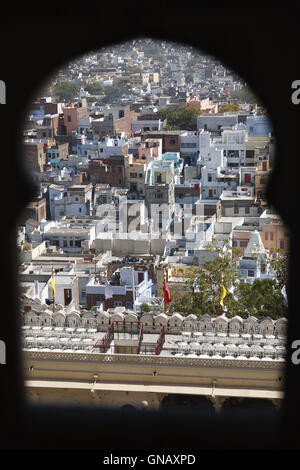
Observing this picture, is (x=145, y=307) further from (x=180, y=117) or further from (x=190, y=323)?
(x=180, y=117)

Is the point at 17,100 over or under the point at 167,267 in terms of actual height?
over

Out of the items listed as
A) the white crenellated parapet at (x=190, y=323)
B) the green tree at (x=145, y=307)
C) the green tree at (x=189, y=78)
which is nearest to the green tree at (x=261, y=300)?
the green tree at (x=145, y=307)

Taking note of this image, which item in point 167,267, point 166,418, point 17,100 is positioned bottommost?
point 167,267

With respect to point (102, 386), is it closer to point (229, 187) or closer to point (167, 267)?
point (167, 267)

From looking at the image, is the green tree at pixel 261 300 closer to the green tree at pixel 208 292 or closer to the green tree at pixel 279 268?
the green tree at pixel 208 292

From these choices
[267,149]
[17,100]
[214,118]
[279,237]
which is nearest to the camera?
[17,100]

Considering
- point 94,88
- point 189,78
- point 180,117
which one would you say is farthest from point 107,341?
point 189,78

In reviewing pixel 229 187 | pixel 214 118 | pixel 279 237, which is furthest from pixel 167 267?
pixel 214 118
